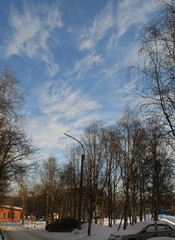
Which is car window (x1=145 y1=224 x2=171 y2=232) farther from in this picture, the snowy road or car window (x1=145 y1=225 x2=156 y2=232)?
the snowy road

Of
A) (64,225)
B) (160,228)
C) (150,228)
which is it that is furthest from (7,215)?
(160,228)

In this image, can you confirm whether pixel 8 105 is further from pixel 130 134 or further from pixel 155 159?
pixel 130 134

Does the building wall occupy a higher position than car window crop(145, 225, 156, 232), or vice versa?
the building wall

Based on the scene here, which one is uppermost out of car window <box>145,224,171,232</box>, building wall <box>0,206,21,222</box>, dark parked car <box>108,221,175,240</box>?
building wall <box>0,206,21,222</box>

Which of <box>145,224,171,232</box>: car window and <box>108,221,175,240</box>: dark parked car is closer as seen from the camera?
<box>108,221,175,240</box>: dark parked car

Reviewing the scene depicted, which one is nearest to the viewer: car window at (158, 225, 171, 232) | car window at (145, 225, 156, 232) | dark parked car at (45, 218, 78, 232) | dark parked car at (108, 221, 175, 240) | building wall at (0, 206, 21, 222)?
dark parked car at (108, 221, 175, 240)

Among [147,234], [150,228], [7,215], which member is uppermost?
[7,215]

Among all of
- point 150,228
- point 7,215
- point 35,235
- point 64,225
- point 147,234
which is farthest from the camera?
point 7,215

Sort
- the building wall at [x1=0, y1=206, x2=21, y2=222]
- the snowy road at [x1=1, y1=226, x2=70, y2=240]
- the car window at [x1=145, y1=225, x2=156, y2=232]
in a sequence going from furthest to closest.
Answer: the building wall at [x1=0, y1=206, x2=21, y2=222] < the snowy road at [x1=1, y1=226, x2=70, y2=240] < the car window at [x1=145, y1=225, x2=156, y2=232]

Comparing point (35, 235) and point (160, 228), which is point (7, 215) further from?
point (160, 228)

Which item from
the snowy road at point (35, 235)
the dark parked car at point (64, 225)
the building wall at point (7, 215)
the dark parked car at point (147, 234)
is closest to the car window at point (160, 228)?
the dark parked car at point (147, 234)

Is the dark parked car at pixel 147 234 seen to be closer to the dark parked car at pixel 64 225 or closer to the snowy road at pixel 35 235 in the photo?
the snowy road at pixel 35 235

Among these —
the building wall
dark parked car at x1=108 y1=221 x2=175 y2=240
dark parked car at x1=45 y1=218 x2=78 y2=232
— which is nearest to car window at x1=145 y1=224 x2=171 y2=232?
dark parked car at x1=108 y1=221 x2=175 y2=240


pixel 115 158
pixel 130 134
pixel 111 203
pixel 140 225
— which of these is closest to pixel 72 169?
pixel 111 203
